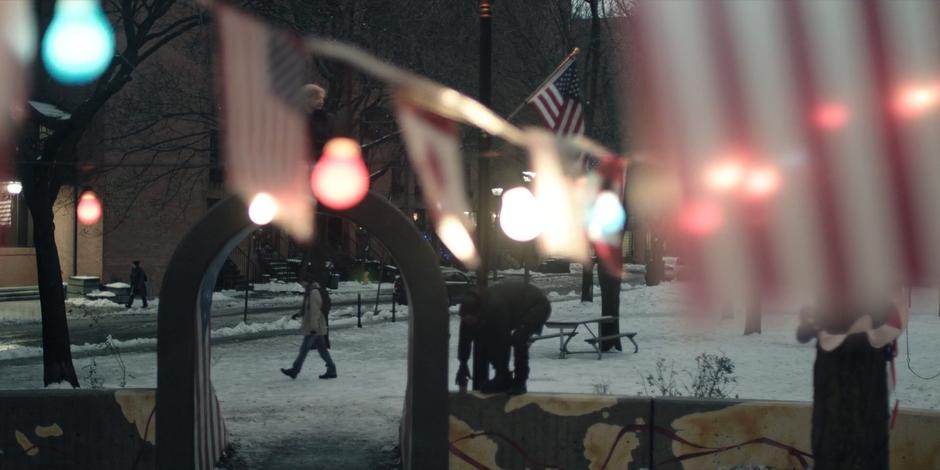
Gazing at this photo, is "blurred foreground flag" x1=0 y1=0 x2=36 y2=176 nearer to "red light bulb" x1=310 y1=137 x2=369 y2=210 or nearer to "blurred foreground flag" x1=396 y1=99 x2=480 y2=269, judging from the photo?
"blurred foreground flag" x1=396 y1=99 x2=480 y2=269

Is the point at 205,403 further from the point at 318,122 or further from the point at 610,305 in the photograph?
the point at 610,305

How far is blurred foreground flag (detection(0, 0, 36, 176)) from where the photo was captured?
14.4m

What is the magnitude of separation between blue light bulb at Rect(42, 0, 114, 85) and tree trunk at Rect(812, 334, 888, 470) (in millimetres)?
12211

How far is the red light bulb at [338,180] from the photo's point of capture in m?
8.30

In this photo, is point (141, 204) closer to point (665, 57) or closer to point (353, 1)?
point (353, 1)

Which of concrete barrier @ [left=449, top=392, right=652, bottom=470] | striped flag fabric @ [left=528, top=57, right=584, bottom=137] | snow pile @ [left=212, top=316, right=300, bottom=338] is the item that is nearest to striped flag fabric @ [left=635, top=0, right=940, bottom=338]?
concrete barrier @ [left=449, top=392, right=652, bottom=470]

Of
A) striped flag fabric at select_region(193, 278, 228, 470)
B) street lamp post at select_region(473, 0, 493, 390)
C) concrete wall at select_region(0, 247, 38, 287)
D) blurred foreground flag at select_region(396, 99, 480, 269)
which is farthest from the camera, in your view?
concrete wall at select_region(0, 247, 38, 287)

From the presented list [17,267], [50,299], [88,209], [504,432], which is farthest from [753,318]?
[17,267]

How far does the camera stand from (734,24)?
11969 millimetres

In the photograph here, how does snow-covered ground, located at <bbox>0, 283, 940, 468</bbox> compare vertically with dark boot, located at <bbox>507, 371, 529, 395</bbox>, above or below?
below

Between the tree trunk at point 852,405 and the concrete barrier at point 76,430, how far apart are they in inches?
229

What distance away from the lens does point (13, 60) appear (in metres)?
17.1

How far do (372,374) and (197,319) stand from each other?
741 centimetres

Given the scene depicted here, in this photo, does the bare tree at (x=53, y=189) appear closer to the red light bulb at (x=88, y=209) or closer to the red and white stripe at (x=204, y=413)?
the red and white stripe at (x=204, y=413)
